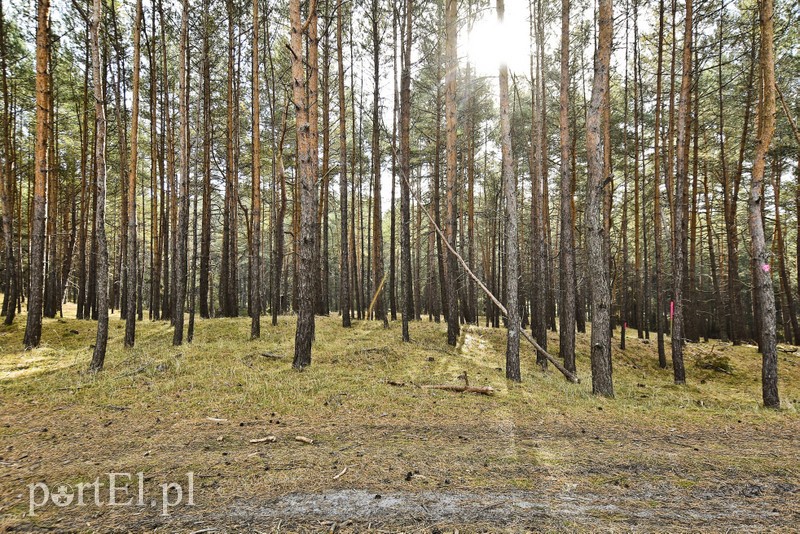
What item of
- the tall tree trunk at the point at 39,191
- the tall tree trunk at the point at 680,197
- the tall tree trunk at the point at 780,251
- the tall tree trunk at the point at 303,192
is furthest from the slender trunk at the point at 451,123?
the tall tree trunk at the point at 780,251

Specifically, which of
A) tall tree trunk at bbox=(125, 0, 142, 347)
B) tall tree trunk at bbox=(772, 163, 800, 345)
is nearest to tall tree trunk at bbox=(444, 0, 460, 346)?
tall tree trunk at bbox=(125, 0, 142, 347)

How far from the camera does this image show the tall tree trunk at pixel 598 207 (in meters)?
7.46

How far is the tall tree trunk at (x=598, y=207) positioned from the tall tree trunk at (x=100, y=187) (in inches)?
419

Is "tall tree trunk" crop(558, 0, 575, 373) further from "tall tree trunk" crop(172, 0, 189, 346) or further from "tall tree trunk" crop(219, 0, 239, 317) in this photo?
"tall tree trunk" crop(219, 0, 239, 317)

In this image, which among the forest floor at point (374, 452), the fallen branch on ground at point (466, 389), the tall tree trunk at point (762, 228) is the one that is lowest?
the fallen branch on ground at point (466, 389)

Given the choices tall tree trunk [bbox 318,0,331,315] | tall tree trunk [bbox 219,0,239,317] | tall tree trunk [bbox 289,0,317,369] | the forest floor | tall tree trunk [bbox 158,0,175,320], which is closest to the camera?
the forest floor

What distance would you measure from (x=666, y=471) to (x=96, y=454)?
618 cm

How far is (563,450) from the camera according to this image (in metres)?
4.39

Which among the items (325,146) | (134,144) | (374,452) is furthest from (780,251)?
(134,144)

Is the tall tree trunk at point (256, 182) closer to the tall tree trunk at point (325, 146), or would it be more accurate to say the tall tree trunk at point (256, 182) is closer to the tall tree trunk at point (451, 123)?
the tall tree trunk at point (325, 146)

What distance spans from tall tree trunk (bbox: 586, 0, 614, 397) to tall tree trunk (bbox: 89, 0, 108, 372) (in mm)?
10637

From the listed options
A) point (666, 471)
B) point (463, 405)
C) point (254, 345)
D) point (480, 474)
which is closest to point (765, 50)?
point (666, 471)

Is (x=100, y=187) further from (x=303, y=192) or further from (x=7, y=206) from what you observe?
(x=7, y=206)

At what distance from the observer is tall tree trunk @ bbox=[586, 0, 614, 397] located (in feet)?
24.5
